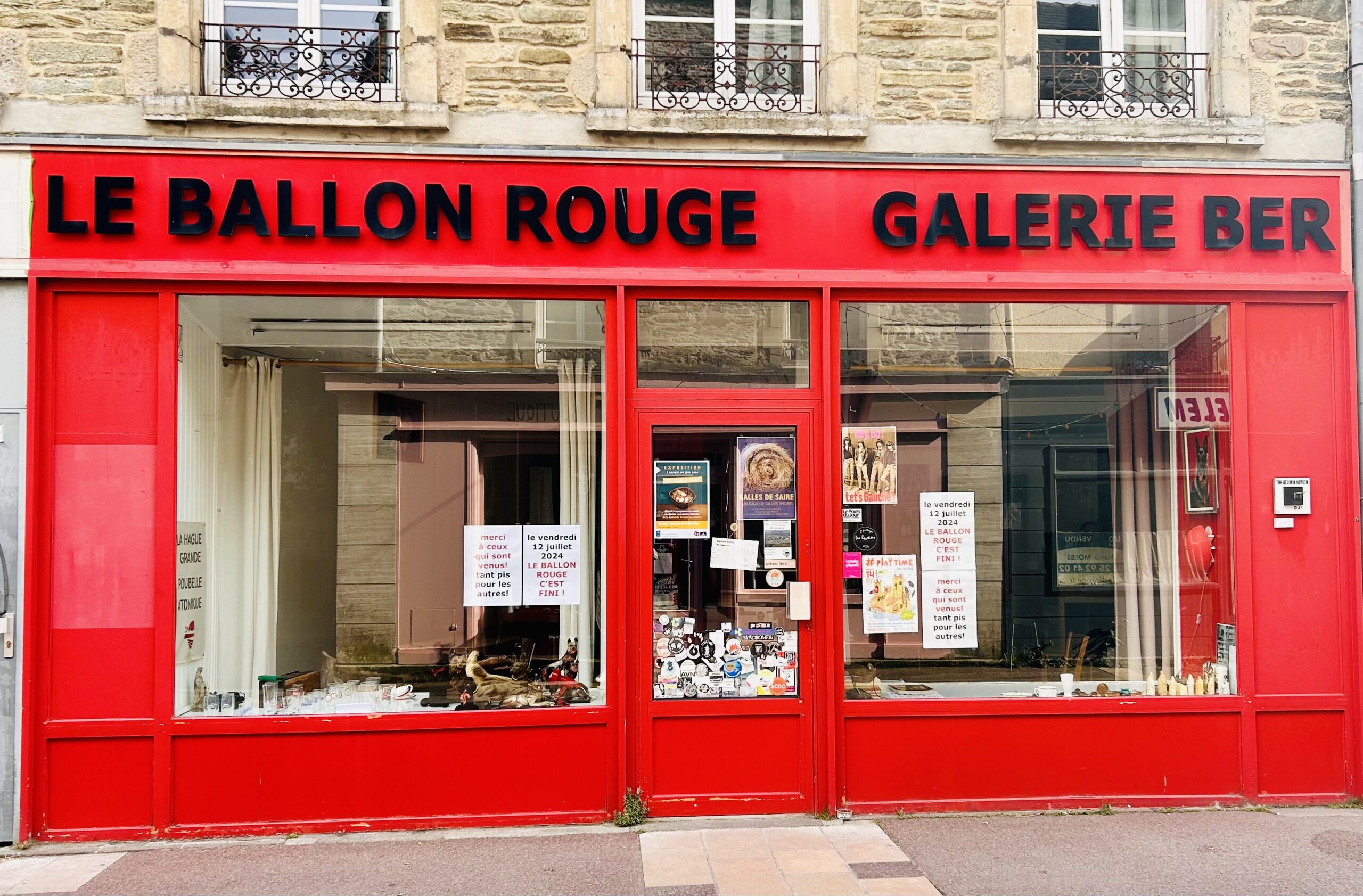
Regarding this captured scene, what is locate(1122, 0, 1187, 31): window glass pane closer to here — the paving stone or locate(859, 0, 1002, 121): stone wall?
locate(859, 0, 1002, 121): stone wall

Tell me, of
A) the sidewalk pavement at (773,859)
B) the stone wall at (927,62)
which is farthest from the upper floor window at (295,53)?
the sidewalk pavement at (773,859)

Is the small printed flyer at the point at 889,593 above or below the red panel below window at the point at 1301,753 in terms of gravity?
above

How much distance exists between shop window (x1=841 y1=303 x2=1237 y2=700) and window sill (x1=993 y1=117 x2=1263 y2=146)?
38.8 inches

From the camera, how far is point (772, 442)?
19.9ft

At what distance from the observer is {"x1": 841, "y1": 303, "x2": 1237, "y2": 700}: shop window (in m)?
6.18

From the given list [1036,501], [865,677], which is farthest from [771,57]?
[865,677]

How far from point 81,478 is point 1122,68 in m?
6.61

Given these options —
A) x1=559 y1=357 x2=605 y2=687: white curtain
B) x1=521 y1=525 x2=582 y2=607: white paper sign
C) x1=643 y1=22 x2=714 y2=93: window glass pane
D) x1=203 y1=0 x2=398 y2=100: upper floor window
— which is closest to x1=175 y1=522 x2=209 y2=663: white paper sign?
x1=521 y1=525 x2=582 y2=607: white paper sign

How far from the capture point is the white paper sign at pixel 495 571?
616 centimetres

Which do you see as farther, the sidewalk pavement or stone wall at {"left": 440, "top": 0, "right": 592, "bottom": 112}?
stone wall at {"left": 440, "top": 0, "right": 592, "bottom": 112}

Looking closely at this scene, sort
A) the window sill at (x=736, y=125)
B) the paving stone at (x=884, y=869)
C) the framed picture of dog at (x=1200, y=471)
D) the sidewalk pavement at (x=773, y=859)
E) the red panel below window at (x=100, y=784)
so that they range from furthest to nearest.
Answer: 1. the framed picture of dog at (x=1200, y=471)
2. the window sill at (x=736, y=125)
3. the red panel below window at (x=100, y=784)
4. the paving stone at (x=884, y=869)
5. the sidewalk pavement at (x=773, y=859)

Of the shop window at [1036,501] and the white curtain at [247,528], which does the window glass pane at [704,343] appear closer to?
the shop window at [1036,501]

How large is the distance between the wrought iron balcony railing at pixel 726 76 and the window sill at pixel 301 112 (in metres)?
1.24

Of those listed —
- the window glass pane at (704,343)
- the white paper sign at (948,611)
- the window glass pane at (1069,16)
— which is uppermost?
the window glass pane at (1069,16)
